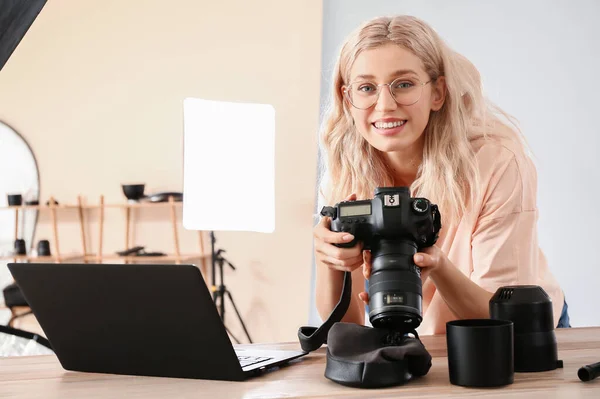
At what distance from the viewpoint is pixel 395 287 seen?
0.80m

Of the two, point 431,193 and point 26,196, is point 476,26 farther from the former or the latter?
point 26,196

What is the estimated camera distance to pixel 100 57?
176 inches

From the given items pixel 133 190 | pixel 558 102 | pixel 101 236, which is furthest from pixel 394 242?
pixel 101 236

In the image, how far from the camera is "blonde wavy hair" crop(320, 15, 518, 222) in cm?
143

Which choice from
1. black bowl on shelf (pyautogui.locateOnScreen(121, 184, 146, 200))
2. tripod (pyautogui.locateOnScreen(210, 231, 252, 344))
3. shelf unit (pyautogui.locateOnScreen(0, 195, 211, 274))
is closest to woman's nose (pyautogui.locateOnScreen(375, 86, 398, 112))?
tripod (pyautogui.locateOnScreen(210, 231, 252, 344))

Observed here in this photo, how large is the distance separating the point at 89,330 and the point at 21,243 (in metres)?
3.80

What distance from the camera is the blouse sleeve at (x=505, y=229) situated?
→ 1361 millimetres

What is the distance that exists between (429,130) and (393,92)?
163 mm


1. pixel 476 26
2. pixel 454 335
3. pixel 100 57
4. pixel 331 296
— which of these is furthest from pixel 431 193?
pixel 100 57

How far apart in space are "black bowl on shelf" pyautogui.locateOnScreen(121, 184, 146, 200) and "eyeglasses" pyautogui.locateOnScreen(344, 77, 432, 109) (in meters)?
2.99

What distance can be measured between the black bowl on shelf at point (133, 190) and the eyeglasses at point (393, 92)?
299cm

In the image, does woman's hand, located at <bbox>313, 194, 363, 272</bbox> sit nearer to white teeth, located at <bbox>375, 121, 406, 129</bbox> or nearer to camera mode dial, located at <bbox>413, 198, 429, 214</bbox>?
camera mode dial, located at <bbox>413, 198, 429, 214</bbox>

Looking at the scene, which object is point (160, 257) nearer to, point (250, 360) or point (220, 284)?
point (220, 284)

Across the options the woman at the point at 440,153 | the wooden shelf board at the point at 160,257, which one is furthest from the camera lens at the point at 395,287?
the wooden shelf board at the point at 160,257
